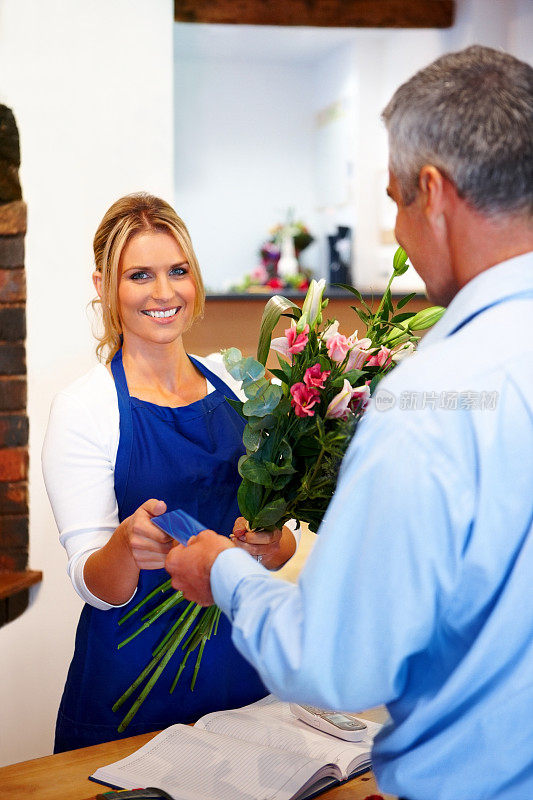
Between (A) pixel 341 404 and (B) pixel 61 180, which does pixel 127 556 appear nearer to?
(A) pixel 341 404

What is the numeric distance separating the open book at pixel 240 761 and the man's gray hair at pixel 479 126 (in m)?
0.85

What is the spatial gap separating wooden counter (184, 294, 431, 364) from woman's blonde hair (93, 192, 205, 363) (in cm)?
133

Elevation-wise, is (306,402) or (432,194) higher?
(432,194)

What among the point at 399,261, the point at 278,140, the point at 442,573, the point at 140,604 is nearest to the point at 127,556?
the point at 140,604

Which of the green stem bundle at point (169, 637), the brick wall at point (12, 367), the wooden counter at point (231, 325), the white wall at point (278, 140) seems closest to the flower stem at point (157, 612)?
the green stem bundle at point (169, 637)

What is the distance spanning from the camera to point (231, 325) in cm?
327

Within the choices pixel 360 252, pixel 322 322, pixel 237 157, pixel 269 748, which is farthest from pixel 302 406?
pixel 237 157

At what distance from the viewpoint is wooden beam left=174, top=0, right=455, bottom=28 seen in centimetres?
593

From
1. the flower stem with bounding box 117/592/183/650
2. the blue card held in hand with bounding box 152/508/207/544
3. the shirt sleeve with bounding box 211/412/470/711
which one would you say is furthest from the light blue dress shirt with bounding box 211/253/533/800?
the flower stem with bounding box 117/592/183/650

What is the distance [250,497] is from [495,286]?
2.33 ft

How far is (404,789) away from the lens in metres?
0.88

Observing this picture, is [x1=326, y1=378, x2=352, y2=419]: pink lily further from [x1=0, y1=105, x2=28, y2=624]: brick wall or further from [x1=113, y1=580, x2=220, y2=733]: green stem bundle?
[x1=0, y1=105, x2=28, y2=624]: brick wall

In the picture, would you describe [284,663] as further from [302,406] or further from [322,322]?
[322,322]

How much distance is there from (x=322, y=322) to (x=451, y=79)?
695 mm
